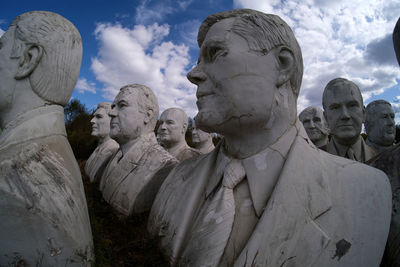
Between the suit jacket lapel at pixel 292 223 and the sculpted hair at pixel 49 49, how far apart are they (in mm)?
1904

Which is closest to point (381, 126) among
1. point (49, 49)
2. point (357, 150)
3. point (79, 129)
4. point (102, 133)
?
point (357, 150)

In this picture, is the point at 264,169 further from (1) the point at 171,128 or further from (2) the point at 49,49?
(1) the point at 171,128

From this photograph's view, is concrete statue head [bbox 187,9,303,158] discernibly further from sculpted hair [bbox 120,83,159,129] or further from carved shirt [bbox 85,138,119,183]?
carved shirt [bbox 85,138,119,183]

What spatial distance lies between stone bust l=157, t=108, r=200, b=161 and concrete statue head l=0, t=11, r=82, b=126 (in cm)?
446

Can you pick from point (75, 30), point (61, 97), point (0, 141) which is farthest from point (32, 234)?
point (75, 30)

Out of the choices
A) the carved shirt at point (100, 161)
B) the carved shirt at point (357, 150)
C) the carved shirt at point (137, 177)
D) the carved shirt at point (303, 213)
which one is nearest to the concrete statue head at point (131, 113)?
the carved shirt at point (137, 177)

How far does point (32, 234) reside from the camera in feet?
5.04

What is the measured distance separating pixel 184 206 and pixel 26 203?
102cm

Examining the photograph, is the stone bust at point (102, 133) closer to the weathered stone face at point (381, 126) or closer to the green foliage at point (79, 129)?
the green foliage at point (79, 129)

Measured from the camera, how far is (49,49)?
2.05 meters

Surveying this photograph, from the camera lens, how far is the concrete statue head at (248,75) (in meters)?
1.77

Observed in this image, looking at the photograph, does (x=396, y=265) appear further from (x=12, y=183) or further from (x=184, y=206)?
(x=12, y=183)

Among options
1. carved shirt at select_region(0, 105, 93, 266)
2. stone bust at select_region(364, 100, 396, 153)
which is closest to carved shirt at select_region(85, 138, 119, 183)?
carved shirt at select_region(0, 105, 93, 266)

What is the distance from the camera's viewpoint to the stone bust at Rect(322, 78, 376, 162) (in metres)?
3.79
